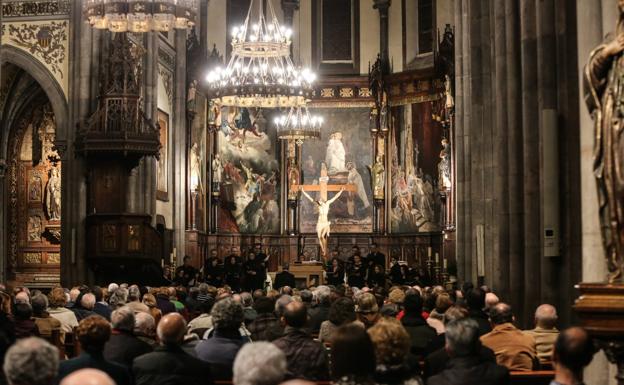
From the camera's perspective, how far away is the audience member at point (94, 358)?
7234 mm

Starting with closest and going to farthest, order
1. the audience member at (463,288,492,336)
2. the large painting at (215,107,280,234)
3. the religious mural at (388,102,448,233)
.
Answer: the audience member at (463,288,492,336), the religious mural at (388,102,448,233), the large painting at (215,107,280,234)

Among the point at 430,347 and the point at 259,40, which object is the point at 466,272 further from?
the point at 430,347

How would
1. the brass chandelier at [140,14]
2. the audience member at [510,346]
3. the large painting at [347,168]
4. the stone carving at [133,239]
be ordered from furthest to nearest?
the large painting at [347,168] < the stone carving at [133,239] < the brass chandelier at [140,14] < the audience member at [510,346]

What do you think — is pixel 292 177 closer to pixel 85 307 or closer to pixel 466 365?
pixel 85 307

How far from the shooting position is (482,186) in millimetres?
22859

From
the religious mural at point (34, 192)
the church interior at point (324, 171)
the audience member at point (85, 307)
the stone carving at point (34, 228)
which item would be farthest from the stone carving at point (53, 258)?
the audience member at point (85, 307)

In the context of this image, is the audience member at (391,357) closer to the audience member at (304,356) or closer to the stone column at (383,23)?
the audience member at (304,356)

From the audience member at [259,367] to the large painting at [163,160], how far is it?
2428 centimetres

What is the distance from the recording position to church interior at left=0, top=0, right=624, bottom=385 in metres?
8.70

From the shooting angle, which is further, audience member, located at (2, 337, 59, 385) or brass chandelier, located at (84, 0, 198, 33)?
brass chandelier, located at (84, 0, 198, 33)

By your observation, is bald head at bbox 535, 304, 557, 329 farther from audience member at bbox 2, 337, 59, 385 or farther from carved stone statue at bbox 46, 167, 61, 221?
carved stone statue at bbox 46, 167, 61, 221

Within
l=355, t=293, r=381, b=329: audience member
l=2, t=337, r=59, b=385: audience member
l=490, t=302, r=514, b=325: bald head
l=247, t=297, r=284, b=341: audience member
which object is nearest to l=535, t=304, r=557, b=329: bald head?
l=490, t=302, r=514, b=325: bald head

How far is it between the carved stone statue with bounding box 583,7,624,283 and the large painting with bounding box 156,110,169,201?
75.4 feet

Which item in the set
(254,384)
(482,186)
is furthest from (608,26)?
(482,186)
